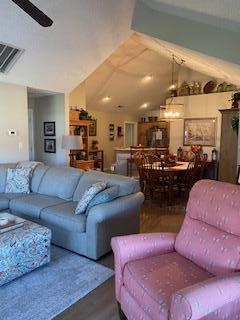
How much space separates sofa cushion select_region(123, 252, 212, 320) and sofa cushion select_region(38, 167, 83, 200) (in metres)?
2.02

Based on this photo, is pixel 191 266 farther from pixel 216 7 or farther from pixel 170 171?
pixel 170 171

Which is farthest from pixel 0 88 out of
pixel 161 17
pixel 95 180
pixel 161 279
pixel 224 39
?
pixel 161 279

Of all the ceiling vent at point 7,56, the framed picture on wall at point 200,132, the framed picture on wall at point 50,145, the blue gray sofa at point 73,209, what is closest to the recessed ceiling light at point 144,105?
the framed picture on wall at point 200,132

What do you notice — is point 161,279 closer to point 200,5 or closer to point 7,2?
point 200,5

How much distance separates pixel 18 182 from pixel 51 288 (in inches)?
82.4

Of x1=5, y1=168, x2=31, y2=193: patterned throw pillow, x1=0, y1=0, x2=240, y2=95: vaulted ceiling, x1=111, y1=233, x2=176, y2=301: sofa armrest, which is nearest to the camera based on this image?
x1=111, y1=233, x2=176, y2=301: sofa armrest

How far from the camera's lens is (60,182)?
374cm

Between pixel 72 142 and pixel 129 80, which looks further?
pixel 129 80

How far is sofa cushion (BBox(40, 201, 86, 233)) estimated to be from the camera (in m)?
2.79

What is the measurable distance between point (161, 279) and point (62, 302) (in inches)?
38.5

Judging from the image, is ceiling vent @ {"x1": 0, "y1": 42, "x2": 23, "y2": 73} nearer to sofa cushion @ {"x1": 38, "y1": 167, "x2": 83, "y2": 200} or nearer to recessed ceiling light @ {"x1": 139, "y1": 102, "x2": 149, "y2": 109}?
sofa cushion @ {"x1": 38, "y1": 167, "x2": 83, "y2": 200}

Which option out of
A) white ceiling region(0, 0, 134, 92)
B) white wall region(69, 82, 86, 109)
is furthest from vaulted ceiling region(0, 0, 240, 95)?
white wall region(69, 82, 86, 109)

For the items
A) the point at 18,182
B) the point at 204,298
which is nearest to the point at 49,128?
the point at 18,182

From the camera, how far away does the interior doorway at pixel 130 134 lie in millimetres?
10998
